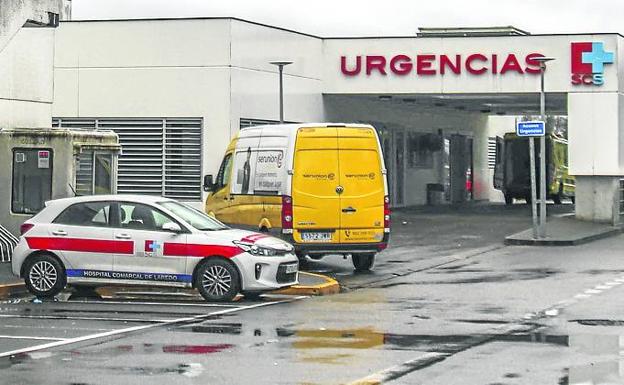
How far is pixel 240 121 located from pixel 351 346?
23892 millimetres

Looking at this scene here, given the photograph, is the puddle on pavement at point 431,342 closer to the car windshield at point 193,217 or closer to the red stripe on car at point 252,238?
the red stripe on car at point 252,238

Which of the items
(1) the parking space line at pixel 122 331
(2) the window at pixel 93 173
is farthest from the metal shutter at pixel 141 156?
(1) the parking space line at pixel 122 331

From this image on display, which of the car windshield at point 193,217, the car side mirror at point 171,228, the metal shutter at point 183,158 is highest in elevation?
the metal shutter at point 183,158

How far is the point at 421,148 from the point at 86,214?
1339 inches

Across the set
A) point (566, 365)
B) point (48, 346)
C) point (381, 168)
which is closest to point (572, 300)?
point (381, 168)

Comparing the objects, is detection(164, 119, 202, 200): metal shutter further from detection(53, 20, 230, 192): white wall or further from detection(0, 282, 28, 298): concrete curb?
detection(0, 282, 28, 298): concrete curb

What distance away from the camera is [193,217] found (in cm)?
1972

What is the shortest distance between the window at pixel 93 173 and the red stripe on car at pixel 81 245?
715 cm

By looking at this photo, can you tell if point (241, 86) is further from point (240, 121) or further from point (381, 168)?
point (381, 168)

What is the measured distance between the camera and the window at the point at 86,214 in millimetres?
19359

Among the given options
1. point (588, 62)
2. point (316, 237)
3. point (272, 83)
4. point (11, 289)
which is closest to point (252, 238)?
point (11, 289)

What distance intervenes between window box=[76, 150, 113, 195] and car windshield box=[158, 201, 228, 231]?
275 inches

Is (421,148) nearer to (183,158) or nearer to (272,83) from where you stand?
(272,83)

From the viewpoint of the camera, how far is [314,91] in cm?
4109
